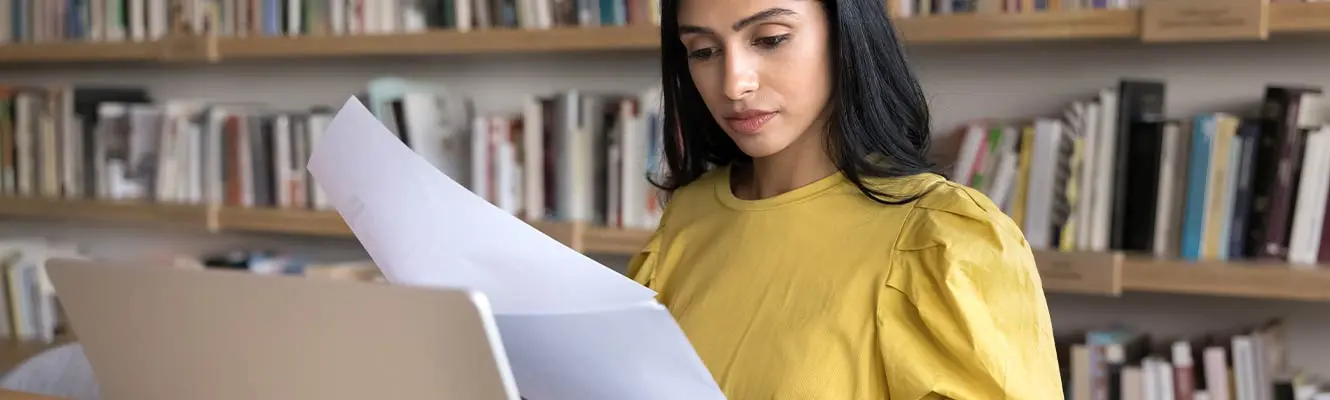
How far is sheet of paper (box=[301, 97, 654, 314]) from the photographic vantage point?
66cm

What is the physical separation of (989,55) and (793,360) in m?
1.10

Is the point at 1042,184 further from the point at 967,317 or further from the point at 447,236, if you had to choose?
the point at 447,236

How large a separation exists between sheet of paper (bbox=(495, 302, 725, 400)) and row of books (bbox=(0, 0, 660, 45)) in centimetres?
109

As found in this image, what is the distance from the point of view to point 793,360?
2.91 feet

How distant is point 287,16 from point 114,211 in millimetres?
598

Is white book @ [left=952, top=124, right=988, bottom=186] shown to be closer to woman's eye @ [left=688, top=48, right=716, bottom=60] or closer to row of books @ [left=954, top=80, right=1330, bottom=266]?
row of books @ [left=954, top=80, right=1330, bottom=266]

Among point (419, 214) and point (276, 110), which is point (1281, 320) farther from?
point (276, 110)

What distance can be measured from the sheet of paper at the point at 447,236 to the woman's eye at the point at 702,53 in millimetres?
328

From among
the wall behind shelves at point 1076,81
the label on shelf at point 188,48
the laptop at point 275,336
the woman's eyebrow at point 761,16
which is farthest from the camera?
the label on shelf at point 188,48

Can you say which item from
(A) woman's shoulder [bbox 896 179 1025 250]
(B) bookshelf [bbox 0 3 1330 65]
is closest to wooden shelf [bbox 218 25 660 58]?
(B) bookshelf [bbox 0 3 1330 65]

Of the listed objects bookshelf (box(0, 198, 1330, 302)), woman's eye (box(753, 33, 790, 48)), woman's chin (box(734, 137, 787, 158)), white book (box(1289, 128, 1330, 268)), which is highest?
woman's eye (box(753, 33, 790, 48))

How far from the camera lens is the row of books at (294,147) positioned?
200 centimetres

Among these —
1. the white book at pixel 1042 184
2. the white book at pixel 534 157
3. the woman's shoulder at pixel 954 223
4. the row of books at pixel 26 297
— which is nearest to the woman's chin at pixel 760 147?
the woman's shoulder at pixel 954 223

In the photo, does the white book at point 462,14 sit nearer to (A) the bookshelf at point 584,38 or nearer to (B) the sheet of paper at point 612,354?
(A) the bookshelf at point 584,38
